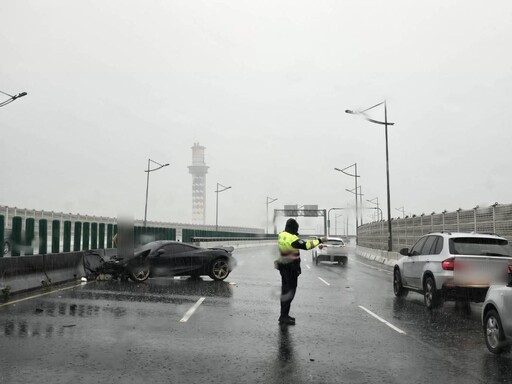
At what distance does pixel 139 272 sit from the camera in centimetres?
1609

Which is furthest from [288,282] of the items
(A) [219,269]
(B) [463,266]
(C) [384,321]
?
(A) [219,269]

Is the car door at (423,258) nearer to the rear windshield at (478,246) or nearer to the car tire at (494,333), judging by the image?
the rear windshield at (478,246)

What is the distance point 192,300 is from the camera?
11797mm

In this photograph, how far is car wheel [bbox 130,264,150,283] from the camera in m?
16.0

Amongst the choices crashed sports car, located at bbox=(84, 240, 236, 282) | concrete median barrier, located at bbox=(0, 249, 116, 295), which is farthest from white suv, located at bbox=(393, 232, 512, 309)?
A: concrete median barrier, located at bbox=(0, 249, 116, 295)

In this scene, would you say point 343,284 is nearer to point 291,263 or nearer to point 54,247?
point 291,263

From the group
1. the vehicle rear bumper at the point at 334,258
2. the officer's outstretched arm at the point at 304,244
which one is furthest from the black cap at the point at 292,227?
the vehicle rear bumper at the point at 334,258

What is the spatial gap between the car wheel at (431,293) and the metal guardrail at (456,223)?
6.82 meters

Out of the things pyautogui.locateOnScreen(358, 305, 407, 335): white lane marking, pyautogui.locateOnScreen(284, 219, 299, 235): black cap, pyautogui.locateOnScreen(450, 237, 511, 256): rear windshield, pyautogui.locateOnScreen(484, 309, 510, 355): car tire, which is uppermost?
pyautogui.locateOnScreen(284, 219, 299, 235): black cap

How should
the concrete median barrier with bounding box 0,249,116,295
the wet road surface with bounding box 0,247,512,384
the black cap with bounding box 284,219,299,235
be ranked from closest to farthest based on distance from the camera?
the wet road surface with bounding box 0,247,512,384
the black cap with bounding box 284,219,299,235
the concrete median barrier with bounding box 0,249,116,295

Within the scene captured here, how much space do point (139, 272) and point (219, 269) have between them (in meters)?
2.71

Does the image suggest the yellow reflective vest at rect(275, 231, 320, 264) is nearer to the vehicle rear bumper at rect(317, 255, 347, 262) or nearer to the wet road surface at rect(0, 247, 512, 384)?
the wet road surface at rect(0, 247, 512, 384)

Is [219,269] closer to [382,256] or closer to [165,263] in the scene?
[165,263]

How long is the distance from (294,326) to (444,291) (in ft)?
12.0
